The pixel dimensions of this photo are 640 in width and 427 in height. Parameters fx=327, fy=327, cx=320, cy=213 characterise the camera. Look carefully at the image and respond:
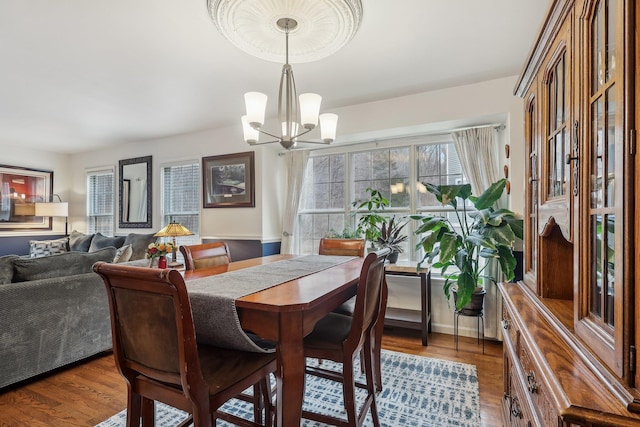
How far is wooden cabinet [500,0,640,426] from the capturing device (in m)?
0.67

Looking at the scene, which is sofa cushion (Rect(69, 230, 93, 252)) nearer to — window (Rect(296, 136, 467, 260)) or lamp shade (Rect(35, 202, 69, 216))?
lamp shade (Rect(35, 202, 69, 216))

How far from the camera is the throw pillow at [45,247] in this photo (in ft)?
16.4

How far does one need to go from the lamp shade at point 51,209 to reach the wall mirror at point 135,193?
103cm

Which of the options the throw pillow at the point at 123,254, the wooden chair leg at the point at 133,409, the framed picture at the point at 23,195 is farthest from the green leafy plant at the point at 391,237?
the framed picture at the point at 23,195

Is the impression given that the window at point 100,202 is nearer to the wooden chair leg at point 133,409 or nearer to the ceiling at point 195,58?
the ceiling at point 195,58

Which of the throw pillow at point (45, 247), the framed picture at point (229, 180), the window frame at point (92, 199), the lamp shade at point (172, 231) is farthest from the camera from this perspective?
the window frame at point (92, 199)

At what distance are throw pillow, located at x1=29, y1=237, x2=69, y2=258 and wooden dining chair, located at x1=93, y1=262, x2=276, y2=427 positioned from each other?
498 cm

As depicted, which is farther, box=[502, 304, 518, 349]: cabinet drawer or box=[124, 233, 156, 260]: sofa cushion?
box=[124, 233, 156, 260]: sofa cushion

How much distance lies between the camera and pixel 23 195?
17.7 feet

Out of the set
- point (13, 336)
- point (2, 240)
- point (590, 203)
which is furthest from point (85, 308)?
point (2, 240)

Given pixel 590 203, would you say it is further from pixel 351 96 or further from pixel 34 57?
pixel 34 57

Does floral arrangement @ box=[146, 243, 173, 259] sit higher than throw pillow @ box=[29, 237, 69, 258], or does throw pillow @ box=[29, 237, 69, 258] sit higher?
floral arrangement @ box=[146, 243, 173, 259]

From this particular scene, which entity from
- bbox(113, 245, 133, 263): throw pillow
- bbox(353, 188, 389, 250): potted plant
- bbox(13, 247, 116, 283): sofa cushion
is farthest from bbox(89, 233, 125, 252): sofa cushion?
bbox(353, 188, 389, 250): potted plant

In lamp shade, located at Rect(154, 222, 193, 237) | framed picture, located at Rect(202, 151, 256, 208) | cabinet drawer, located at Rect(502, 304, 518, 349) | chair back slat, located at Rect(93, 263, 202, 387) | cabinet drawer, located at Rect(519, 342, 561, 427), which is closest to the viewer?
cabinet drawer, located at Rect(519, 342, 561, 427)
